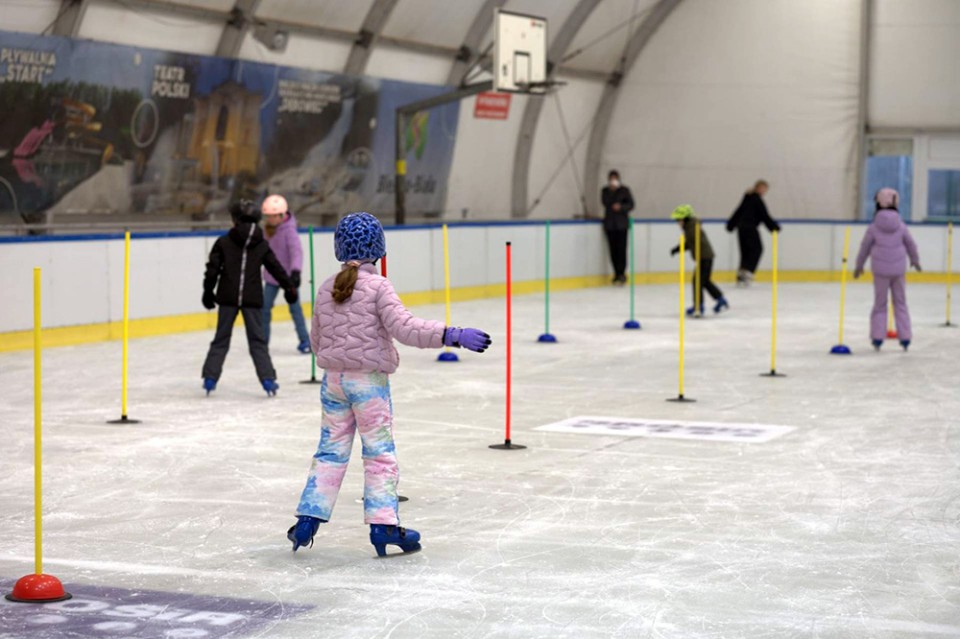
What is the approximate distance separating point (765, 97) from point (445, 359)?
698 inches

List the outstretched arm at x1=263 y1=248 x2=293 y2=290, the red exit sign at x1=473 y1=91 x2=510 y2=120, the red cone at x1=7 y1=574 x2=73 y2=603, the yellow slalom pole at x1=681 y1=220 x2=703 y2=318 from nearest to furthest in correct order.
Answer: the red cone at x1=7 y1=574 x2=73 y2=603 → the outstretched arm at x1=263 y1=248 x2=293 y2=290 → the yellow slalom pole at x1=681 y1=220 x2=703 y2=318 → the red exit sign at x1=473 y1=91 x2=510 y2=120

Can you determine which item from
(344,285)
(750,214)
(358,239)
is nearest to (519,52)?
(750,214)

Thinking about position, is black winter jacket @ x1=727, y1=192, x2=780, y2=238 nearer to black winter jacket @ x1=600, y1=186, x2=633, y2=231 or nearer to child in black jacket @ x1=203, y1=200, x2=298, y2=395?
black winter jacket @ x1=600, y1=186, x2=633, y2=231

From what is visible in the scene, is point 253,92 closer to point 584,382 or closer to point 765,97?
point 584,382

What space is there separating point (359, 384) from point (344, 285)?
0.47 m

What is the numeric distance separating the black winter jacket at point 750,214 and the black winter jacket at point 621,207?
6.18 ft

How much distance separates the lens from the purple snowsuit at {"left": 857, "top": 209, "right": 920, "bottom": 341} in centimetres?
1717

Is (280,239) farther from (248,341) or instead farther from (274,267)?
(248,341)

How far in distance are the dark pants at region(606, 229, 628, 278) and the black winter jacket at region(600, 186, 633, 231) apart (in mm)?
109

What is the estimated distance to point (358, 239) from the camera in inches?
298

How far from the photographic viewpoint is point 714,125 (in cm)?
3272

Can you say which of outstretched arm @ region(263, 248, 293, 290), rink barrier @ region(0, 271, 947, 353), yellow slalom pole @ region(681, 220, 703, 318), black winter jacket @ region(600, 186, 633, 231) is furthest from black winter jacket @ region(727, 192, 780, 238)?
outstretched arm @ region(263, 248, 293, 290)

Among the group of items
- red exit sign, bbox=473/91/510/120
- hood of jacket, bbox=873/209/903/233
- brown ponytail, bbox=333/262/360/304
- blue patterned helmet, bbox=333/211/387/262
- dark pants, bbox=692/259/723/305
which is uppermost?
red exit sign, bbox=473/91/510/120

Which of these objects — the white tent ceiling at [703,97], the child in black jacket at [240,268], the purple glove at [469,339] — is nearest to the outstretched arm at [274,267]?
the child in black jacket at [240,268]
